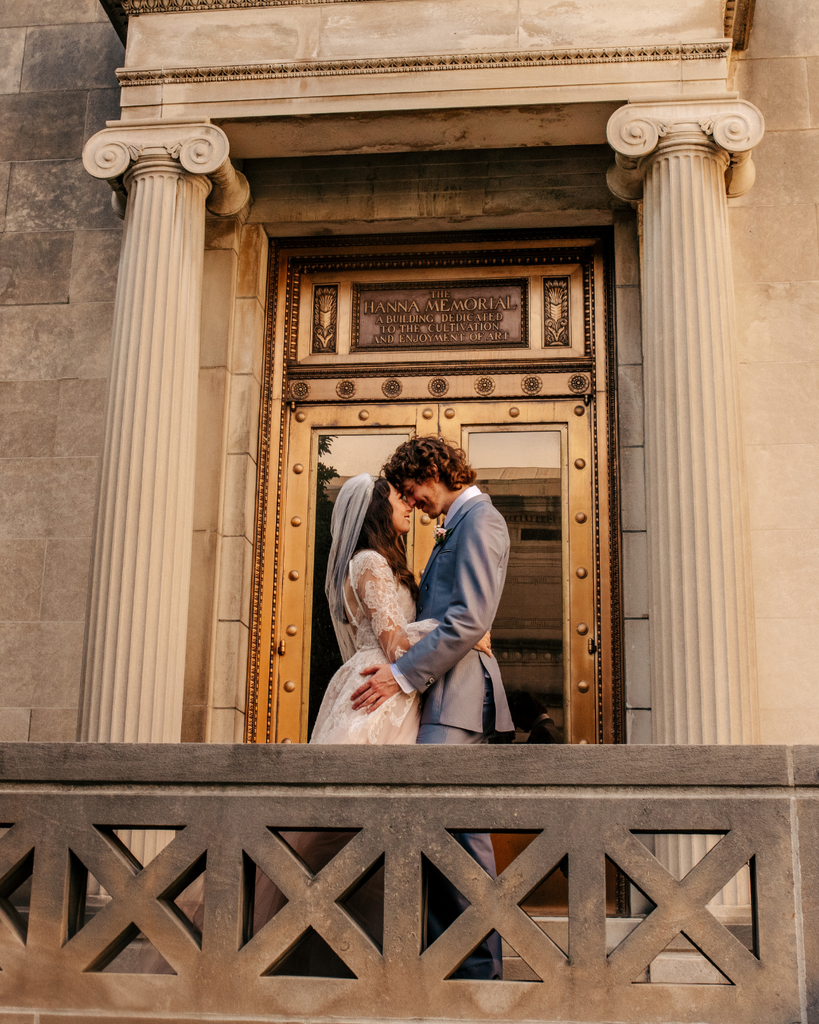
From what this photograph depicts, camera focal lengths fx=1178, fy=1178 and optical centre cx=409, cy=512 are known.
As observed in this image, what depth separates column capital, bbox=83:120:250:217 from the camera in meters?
8.35

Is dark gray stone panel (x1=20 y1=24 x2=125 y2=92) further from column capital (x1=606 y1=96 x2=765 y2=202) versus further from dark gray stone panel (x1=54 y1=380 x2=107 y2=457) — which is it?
column capital (x1=606 y1=96 x2=765 y2=202)

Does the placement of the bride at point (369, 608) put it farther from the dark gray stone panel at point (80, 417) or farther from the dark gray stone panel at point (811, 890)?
the dark gray stone panel at point (80, 417)

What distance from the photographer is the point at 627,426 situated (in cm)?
866

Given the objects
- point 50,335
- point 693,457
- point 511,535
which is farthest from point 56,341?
point 693,457

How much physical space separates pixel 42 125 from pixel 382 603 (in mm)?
6479

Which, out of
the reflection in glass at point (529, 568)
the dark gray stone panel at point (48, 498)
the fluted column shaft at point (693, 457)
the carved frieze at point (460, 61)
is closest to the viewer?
the fluted column shaft at point (693, 457)

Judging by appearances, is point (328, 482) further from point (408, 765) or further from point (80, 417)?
point (408, 765)

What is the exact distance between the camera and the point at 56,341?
30.9 ft

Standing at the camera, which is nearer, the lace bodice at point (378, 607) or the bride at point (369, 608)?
the bride at point (369, 608)

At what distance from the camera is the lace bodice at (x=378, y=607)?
5.40 meters

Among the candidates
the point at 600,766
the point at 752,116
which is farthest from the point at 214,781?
the point at 752,116

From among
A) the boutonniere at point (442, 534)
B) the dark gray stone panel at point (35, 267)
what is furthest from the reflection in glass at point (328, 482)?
the boutonniere at point (442, 534)

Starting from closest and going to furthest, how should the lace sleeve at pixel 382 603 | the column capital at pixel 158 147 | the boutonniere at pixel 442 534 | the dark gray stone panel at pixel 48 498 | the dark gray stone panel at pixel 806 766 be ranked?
the dark gray stone panel at pixel 806 766 < the lace sleeve at pixel 382 603 < the boutonniere at pixel 442 534 < the column capital at pixel 158 147 < the dark gray stone panel at pixel 48 498

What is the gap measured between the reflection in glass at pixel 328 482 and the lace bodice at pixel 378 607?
333 cm
